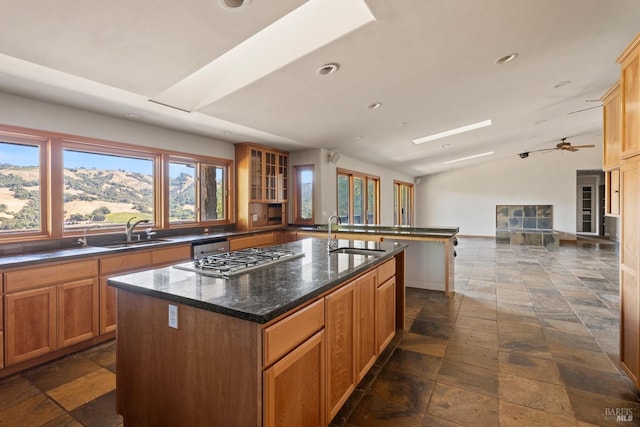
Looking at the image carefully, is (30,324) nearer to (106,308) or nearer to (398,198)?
(106,308)

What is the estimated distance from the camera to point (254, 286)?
1595 millimetres

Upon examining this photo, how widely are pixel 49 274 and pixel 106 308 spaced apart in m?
0.59

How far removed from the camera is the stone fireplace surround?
905cm

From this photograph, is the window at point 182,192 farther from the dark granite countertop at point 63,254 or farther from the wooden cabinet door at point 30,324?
the wooden cabinet door at point 30,324

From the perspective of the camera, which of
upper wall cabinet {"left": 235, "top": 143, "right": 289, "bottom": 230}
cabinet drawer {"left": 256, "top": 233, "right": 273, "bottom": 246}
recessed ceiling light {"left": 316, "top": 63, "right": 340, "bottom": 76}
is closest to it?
recessed ceiling light {"left": 316, "top": 63, "right": 340, "bottom": 76}

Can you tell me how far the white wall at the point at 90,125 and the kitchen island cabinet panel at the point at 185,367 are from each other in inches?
96.2

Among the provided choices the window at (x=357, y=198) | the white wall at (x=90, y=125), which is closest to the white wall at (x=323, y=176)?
the window at (x=357, y=198)

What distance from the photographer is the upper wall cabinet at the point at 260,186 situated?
5086 mm

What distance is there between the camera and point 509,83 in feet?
11.6

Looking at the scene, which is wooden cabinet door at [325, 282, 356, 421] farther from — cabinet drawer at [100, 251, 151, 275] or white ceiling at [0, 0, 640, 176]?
cabinet drawer at [100, 251, 151, 275]

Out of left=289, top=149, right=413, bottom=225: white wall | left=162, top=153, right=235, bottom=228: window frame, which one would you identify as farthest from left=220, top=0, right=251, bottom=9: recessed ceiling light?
left=289, top=149, right=413, bottom=225: white wall

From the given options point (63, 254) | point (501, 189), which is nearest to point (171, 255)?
point (63, 254)

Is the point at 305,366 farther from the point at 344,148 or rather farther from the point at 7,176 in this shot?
the point at 344,148

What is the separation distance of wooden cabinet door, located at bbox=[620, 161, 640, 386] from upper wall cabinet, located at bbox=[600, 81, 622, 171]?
309mm
